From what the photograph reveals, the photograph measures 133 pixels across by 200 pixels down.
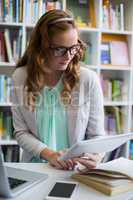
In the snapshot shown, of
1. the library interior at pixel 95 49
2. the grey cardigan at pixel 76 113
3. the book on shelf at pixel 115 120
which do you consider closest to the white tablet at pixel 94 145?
the grey cardigan at pixel 76 113

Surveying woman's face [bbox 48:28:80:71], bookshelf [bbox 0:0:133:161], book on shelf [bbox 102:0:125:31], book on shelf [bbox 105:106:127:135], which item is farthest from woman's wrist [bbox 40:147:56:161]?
book on shelf [bbox 102:0:125:31]

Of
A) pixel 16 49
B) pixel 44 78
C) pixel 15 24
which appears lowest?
pixel 44 78

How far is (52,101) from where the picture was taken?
5.44ft

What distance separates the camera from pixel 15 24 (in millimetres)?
2863

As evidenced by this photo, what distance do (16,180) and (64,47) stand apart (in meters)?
0.64

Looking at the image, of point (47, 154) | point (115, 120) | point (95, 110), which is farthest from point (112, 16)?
point (47, 154)

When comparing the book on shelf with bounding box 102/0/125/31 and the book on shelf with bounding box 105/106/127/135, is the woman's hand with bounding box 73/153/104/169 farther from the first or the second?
the book on shelf with bounding box 102/0/125/31

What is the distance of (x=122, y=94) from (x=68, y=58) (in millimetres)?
1761

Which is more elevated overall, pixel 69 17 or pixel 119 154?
pixel 69 17

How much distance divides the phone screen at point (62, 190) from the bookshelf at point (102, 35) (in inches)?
70.8

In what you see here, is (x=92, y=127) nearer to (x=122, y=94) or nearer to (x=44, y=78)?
(x=44, y=78)

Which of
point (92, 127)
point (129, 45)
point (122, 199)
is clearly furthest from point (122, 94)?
point (122, 199)

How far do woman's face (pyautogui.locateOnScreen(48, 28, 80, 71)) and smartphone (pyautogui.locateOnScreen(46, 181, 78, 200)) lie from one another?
1.91 ft

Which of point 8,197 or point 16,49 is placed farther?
point 16,49
